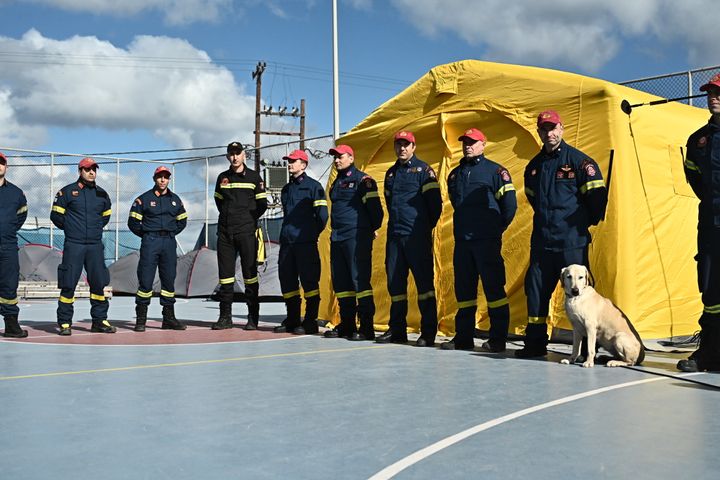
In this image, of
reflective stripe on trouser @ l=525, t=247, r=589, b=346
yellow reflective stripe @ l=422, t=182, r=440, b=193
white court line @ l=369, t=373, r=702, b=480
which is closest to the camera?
white court line @ l=369, t=373, r=702, b=480

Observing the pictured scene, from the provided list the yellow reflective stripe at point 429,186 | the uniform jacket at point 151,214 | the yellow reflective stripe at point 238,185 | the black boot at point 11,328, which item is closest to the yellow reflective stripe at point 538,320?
the yellow reflective stripe at point 429,186

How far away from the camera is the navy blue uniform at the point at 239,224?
27.9ft

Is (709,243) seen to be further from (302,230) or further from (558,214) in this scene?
(302,230)

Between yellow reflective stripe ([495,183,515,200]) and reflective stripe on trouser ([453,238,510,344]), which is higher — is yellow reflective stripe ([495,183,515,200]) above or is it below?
above

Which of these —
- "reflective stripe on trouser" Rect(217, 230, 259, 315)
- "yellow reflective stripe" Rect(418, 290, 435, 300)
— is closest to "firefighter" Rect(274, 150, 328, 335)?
"reflective stripe on trouser" Rect(217, 230, 259, 315)

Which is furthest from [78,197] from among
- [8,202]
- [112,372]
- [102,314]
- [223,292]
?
[112,372]

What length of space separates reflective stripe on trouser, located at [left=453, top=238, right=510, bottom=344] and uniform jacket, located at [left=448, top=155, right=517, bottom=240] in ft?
0.36

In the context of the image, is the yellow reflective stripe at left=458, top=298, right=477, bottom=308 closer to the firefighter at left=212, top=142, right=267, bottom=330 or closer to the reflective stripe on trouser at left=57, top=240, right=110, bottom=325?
the firefighter at left=212, top=142, right=267, bottom=330

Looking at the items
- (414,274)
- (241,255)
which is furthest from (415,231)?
(241,255)

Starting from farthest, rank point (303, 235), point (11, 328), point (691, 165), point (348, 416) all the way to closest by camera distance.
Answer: point (303, 235) < point (11, 328) < point (691, 165) < point (348, 416)

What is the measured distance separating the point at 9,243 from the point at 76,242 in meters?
0.69

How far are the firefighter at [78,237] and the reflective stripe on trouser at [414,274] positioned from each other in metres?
3.24

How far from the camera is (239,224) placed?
28.0ft

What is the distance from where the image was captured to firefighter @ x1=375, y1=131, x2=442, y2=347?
7.00 meters
